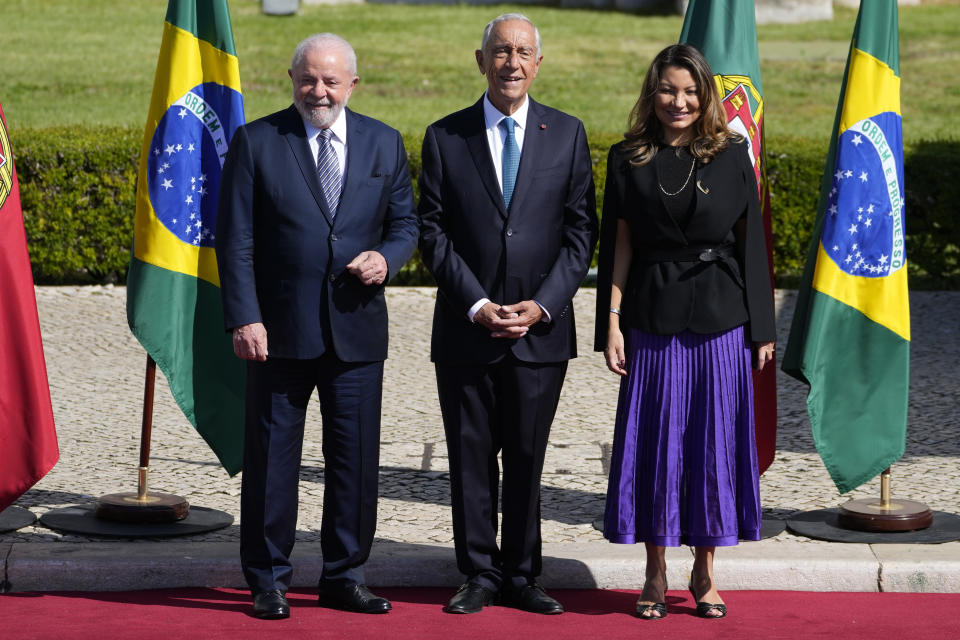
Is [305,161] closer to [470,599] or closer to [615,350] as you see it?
[615,350]

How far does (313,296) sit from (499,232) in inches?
27.6

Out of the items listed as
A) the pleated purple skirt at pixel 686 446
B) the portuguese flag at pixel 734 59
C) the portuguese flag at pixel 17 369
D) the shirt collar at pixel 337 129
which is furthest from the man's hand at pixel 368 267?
the portuguese flag at pixel 734 59

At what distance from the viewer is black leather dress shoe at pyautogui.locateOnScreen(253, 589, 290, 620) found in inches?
202

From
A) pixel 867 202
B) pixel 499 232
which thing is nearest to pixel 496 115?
pixel 499 232

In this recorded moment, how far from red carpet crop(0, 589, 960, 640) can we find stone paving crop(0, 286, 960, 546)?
0.56 m

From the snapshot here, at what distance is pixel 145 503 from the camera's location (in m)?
6.14

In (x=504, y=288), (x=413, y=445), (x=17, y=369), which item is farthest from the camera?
(x=413, y=445)

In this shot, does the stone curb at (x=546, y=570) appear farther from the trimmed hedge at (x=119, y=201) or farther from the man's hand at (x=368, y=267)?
the trimmed hedge at (x=119, y=201)

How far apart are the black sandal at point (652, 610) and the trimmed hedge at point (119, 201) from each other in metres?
7.54

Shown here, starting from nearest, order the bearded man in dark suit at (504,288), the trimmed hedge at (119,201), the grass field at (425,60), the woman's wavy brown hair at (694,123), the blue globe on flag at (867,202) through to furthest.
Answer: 1. the woman's wavy brown hair at (694,123)
2. the bearded man in dark suit at (504,288)
3. the blue globe on flag at (867,202)
4. the trimmed hedge at (119,201)
5. the grass field at (425,60)

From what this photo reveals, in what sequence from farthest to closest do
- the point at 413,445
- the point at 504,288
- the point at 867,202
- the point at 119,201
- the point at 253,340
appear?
the point at 119,201 < the point at 413,445 < the point at 867,202 < the point at 504,288 < the point at 253,340

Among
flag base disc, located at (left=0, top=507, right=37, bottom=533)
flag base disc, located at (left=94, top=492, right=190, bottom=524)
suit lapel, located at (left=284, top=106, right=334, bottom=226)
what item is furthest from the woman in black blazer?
flag base disc, located at (left=0, top=507, right=37, bottom=533)

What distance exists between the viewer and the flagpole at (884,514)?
6031 mm

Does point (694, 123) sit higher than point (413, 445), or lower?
higher
